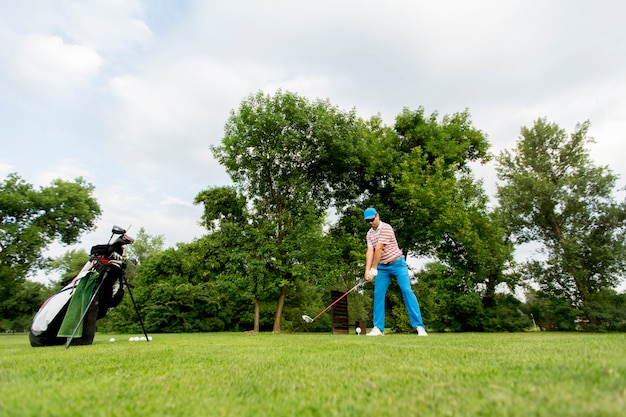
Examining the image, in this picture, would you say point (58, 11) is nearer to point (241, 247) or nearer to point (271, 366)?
point (241, 247)

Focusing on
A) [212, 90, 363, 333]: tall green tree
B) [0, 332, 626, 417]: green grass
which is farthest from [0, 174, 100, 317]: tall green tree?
[0, 332, 626, 417]: green grass

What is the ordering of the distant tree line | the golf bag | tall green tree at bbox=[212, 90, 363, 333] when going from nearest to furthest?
1. the golf bag
2. tall green tree at bbox=[212, 90, 363, 333]
3. the distant tree line

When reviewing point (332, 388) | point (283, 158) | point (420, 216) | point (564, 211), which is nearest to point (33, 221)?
point (283, 158)

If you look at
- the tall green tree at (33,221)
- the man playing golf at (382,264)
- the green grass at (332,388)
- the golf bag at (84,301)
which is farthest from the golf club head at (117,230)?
the tall green tree at (33,221)

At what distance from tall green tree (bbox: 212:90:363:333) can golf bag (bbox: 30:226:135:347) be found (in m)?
9.81

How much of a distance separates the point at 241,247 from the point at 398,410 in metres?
16.7

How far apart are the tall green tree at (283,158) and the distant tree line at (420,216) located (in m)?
0.07

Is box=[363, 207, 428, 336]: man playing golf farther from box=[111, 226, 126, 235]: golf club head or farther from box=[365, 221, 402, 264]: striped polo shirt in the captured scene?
box=[111, 226, 126, 235]: golf club head

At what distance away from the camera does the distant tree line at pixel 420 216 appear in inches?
708

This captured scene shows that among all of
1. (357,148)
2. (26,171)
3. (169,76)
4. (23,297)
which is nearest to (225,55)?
(169,76)

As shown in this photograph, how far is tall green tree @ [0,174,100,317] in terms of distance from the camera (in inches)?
1212

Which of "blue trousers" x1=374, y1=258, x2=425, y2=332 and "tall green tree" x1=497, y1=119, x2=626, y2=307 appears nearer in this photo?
"blue trousers" x1=374, y1=258, x2=425, y2=332

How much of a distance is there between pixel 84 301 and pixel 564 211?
27.7 meters

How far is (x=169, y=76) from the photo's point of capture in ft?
51.5
